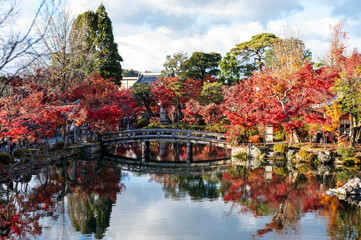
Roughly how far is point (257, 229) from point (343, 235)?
2495 millimetres

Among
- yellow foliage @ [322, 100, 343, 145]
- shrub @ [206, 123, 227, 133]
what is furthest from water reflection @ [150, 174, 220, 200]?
shrub @ [206, 123, 227, 133]

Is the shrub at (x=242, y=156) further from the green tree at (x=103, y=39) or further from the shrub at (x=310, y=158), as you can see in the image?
the green tree at (x=103, y=39)

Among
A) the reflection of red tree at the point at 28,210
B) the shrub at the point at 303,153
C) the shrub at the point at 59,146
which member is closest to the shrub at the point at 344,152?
the shrub at the point at 303,153

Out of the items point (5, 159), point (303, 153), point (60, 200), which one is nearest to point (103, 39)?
point (5, 159)

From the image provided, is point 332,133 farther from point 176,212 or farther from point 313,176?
point 176,212

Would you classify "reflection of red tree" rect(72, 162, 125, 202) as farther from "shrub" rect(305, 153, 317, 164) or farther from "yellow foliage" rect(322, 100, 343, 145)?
"yellow foliage" rect(322, 100, 343, 145)

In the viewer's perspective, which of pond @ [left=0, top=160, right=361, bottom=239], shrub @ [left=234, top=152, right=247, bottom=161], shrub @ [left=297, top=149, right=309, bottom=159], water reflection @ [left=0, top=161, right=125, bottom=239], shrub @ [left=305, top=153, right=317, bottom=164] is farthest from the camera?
shrub @ [left=234, top=152, right=247, bottom=161]

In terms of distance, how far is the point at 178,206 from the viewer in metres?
13.8

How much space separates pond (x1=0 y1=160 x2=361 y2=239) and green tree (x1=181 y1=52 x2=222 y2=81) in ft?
67.7

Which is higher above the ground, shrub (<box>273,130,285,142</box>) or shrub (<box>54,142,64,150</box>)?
shrub (<box>273,130,285,142</box>)

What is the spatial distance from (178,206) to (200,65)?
91.6 feet

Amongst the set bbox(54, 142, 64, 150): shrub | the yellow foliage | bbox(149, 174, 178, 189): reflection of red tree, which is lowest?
bbox(149, 174, 178, 189): reflection of red tree

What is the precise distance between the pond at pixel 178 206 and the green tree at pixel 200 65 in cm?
2063

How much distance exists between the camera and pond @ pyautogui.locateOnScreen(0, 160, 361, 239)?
10.8 metres
